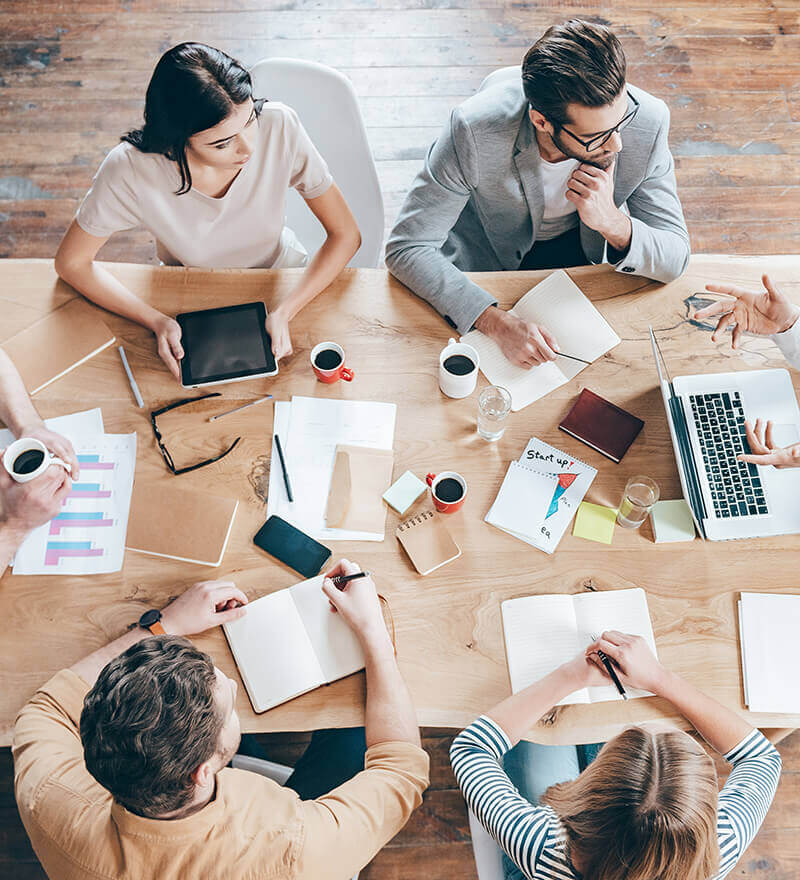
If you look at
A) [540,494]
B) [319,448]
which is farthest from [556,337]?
[319,448]

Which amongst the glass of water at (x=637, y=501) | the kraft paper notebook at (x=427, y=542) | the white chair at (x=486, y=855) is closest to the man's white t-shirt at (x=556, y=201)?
the glass of water at (x=637, y=501)

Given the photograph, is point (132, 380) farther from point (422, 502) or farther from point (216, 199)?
point (422, 502)

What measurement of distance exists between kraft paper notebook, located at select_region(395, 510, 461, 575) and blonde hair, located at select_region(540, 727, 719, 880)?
0.46m

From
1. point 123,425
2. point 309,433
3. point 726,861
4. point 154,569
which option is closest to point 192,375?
point 123,425

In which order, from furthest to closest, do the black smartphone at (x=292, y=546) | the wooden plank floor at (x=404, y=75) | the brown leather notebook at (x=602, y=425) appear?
the wooden plank floor at (x=404, y=75) < the brown leather notebook at (x=602, y=425) < the black smartphone at (x=292, y=546)

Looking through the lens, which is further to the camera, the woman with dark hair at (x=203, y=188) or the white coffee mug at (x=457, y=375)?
the white coffee mug at (x=457, y=375)

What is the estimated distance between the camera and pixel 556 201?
190 centimetres

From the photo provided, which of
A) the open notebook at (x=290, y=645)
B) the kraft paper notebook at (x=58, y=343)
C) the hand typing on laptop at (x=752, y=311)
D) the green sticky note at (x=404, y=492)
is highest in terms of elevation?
the kraft paper notebook at (x=58, y=343)

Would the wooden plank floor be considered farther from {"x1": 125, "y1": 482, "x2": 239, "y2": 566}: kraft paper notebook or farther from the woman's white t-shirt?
{"x1": 125, "y1": 482, "x2": 239, "y2": 566}: kraft paper notebook

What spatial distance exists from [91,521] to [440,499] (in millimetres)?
742

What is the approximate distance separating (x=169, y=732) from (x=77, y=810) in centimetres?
28

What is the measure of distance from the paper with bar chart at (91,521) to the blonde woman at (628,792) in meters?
0.83

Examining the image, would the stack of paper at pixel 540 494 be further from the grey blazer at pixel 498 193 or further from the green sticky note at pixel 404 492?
the grey blazer at pixel 498 193

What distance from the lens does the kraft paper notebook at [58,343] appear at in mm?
1630
